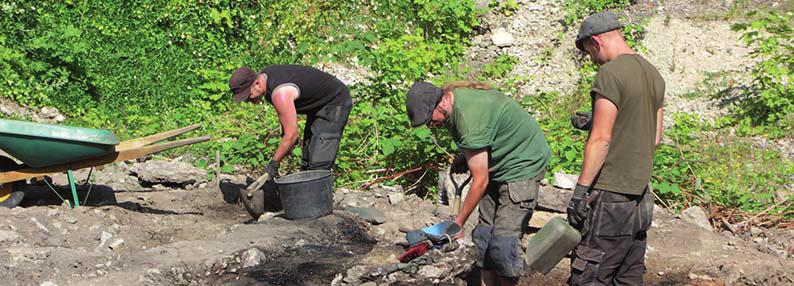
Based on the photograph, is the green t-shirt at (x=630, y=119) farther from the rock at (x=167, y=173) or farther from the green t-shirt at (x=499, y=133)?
the rock at (x=167, y=173)

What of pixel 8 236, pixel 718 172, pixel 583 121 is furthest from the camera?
pixel 718 172

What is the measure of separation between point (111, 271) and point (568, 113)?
6211 mm

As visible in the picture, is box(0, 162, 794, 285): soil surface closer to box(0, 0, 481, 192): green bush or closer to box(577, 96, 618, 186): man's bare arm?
box(0, 0, 481, 192): green bush

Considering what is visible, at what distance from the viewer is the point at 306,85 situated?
5.98 metres

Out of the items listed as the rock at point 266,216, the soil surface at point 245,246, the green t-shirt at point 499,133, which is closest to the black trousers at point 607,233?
the green t-shirt at point 499,133

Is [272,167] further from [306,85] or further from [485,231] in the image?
[485,231]

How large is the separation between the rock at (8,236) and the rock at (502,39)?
7.40 meters

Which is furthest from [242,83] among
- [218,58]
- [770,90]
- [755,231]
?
[770,90]

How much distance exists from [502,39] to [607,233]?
24.3 feet

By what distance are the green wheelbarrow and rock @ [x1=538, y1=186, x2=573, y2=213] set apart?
2.78 metres

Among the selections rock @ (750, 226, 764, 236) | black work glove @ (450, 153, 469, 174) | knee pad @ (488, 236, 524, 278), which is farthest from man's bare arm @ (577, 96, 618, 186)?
rock @ (750, 226, 764, 236)

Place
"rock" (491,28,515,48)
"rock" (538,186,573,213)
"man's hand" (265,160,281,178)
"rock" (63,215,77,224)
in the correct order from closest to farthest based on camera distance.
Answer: "rock" (63,215,77,224) < "man's hand" (265,160,281,178) < "rock" (538,186,573,213) < "rock" (491,28,515,48)

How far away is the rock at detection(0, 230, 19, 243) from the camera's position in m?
5.08

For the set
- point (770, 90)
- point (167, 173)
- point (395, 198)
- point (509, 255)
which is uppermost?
point (770, 90)
